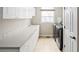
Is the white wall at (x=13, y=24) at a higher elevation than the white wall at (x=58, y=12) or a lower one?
lower

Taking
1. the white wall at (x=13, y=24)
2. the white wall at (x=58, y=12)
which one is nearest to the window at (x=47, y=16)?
the white wall at (x=58, y=12)

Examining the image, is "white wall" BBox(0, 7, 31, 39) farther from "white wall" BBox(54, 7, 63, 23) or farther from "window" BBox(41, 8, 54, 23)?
"white wall" BBox(54, 7, 63, 23)

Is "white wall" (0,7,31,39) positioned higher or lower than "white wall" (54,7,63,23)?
lower

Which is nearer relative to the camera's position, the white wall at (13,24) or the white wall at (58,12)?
the white wall at (58,12)

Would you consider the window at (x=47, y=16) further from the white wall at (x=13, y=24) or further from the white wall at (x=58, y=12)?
the white wall at (x=13, y=24)

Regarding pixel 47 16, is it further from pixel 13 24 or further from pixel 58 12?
pixel 13 24

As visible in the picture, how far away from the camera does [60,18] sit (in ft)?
5.32

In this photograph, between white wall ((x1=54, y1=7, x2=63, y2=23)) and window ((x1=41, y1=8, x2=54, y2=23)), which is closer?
white wall ((x1=54, y1=7, x2=63, y2=23))

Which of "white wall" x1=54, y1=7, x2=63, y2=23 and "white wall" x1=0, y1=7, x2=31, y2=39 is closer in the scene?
"white wall" x1=54, y1=7, x2=63, y2=23

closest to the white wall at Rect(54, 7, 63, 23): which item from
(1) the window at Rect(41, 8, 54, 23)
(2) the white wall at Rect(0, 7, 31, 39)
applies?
(1) the window at Rect(41, 8, 54, 23)
